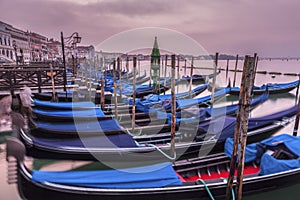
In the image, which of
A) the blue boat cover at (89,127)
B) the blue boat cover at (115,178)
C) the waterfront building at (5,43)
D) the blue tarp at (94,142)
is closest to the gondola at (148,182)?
the blue boat cover at (115,178)

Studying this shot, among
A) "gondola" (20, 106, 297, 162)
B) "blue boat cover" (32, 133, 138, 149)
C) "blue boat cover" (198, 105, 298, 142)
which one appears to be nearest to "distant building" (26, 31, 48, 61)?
"blue boat cover" (32, 133, 138, 149)

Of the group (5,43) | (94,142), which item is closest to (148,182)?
(94,142)

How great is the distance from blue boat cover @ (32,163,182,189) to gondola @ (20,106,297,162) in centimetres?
150

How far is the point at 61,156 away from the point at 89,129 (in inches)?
36.7

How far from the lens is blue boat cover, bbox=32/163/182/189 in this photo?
2943 mm

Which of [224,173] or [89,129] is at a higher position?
→ [89,129]

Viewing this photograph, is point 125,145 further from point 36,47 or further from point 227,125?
point 36,47

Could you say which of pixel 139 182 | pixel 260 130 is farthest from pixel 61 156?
pixel 260 130

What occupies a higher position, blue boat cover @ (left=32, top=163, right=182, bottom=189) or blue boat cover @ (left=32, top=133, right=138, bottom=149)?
blue boat cover @ (left=32, top=163, right=182, bottom=189)

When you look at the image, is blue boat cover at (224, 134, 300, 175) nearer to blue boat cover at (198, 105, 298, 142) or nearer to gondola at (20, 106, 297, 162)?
blue boat cover at (198, 105, 298, 142)

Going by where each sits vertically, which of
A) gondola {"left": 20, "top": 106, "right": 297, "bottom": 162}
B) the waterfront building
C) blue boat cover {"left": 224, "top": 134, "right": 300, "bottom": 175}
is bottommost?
gondola {"left": 20, "top": 106, "right": 297, "bottom": 162}

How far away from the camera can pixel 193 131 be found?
555cm

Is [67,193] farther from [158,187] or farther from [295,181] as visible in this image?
[295,181]

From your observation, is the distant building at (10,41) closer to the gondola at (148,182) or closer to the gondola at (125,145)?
the gondola at (125,145)
